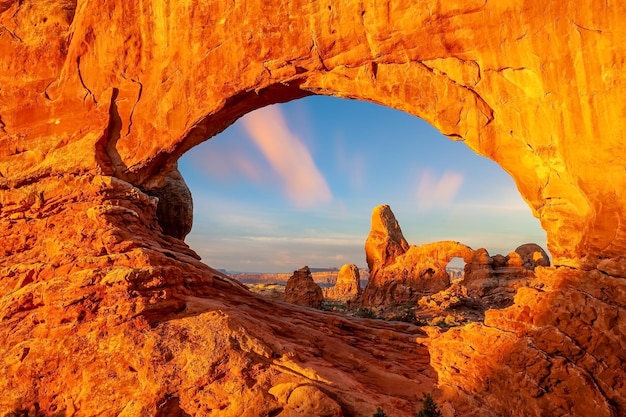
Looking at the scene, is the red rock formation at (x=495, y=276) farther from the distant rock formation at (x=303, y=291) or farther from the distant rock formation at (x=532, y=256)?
the distant rock formation at (x=303, y=291)

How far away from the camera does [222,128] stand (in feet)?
53.3

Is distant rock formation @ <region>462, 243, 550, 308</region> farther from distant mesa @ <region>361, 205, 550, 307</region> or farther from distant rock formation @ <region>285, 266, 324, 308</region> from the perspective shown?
distant rock formation @ <region>285, 266, 324, 308</region>

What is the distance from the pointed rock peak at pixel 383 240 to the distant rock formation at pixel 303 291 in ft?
64.7

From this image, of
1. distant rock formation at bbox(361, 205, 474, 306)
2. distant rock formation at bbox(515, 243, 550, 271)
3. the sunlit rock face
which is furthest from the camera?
distant rock formation at bbox(361, 205, 474, 306)

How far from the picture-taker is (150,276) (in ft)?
37.1

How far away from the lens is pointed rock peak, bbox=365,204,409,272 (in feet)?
178

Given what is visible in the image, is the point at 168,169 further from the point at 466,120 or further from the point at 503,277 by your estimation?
the point at 503,277

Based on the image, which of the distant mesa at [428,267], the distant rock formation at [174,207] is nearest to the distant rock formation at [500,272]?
the distant mesa at [428,267]

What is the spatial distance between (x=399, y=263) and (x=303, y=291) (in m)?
20.6

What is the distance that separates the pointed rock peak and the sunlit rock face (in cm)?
3856

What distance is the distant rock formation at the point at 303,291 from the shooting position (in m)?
35.5

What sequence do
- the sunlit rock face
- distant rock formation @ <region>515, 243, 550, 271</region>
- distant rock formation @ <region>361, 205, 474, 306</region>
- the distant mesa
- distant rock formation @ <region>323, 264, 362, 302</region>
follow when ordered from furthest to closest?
distant rock formation @ <region>323, 264, 362, 302</region> → distant rock formation @ <region>361, 205, 474, 306</region> → distant rock formation @ <region>515, 243, 550, 271</region> → the distant mesa → the sunlit rock face

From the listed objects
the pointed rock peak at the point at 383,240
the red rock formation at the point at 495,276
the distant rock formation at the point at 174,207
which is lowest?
the red rock formation at the point at 495,276

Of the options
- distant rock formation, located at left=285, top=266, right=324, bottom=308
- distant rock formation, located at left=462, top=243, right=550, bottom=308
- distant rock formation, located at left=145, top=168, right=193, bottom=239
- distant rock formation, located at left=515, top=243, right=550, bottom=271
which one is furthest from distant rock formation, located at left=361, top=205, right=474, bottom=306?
distant rock formation, located at left=145, top=168, right=193, bottom=239
